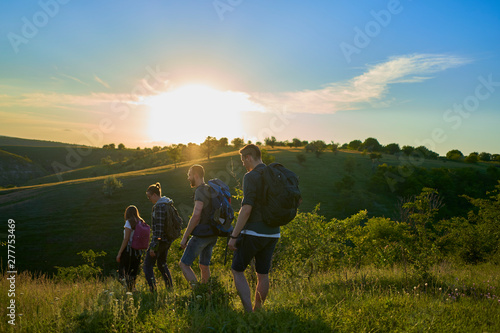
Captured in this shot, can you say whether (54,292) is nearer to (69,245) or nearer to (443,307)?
(443,307)

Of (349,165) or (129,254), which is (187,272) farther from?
Result: (349,165)

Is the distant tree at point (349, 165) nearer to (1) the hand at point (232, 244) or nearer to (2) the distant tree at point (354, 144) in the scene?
(2) the distant tree at point (354, 144)

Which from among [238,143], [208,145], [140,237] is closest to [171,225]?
[140,237]

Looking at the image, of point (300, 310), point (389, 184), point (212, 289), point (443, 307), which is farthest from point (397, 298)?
point (389, 184)

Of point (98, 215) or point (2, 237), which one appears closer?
point (2, 237)

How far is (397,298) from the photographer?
4516 mm

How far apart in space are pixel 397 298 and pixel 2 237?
4907 centimetres

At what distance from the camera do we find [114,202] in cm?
6191

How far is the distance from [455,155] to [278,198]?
139m

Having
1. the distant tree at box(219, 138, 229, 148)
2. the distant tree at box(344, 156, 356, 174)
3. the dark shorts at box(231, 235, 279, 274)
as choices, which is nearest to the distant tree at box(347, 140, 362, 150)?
the distant tree at box(219, 138, 229, 148)

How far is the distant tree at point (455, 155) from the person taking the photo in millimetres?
117062

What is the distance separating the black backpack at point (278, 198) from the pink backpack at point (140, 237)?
3374mm

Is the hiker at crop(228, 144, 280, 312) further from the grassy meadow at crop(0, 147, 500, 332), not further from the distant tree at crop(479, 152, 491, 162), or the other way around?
the distant tree at crop(479, 152, 491, 162)

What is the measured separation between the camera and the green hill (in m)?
43.2
